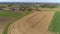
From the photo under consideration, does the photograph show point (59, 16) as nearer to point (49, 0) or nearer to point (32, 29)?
point (49, 0)

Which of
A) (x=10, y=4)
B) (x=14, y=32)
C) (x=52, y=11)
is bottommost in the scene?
(x=14, y=32)

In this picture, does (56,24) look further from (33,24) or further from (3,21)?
(3,21)

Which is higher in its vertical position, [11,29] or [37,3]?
[37,3]

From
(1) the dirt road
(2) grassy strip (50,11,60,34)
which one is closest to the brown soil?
(1) the dirt road

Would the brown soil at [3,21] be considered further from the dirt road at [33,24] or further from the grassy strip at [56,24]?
the grassy strip at [56,24]

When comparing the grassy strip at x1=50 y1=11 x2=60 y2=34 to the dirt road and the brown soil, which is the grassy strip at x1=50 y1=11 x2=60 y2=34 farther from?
the brown soil

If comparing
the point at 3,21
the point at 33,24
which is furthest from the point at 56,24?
the point at 3,21

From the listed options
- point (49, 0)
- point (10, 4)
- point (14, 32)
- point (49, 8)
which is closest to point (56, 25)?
point (49, 8)

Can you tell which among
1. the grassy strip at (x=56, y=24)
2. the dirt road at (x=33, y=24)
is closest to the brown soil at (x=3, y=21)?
the dirt road at (x=33, y=24)
